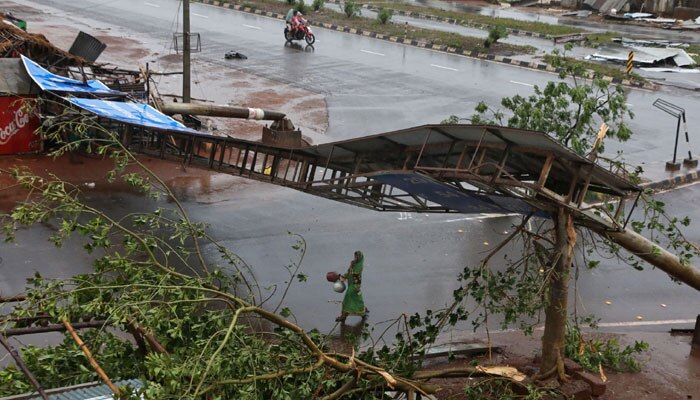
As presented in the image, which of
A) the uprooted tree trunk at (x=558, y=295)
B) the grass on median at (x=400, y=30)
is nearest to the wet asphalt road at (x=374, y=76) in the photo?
the grass on median at (x=400, y=30)

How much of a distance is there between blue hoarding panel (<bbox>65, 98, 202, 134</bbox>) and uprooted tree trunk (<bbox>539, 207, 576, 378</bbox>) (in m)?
6.41

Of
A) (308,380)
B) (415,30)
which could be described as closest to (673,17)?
(415,30)

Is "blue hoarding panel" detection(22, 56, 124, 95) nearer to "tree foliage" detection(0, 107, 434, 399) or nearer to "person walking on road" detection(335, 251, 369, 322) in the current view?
"person walking on road" detection(335, 251, 369, 322)

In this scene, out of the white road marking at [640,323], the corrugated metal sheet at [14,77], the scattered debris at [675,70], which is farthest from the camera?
the scattered debris at [675,70]

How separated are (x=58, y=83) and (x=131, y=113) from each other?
9.38 feet

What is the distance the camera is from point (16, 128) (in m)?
17.7

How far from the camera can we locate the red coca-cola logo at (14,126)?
57.6 ft

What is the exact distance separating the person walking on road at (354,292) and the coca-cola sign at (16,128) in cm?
863

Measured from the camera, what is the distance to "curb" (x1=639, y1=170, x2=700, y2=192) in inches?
743

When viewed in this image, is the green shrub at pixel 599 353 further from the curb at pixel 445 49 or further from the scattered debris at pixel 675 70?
the scattered debris at pixel 675 70

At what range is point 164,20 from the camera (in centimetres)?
3653

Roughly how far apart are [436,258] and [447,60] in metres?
17.0

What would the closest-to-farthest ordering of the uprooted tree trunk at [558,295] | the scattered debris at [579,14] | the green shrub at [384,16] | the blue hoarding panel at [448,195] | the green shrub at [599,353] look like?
the uprooted tree trunk at [558,295]
the blue hoarding panel at [448,195]
the green shrub at [599,353]
the green shrub at [384,16]
the scattered debris at [579,14]

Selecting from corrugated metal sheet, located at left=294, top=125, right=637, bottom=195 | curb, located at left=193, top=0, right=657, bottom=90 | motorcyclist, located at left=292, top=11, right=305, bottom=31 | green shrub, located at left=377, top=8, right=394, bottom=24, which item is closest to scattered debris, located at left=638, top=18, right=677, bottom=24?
curb, located at left=193, top=0, right=657, bottom=90
